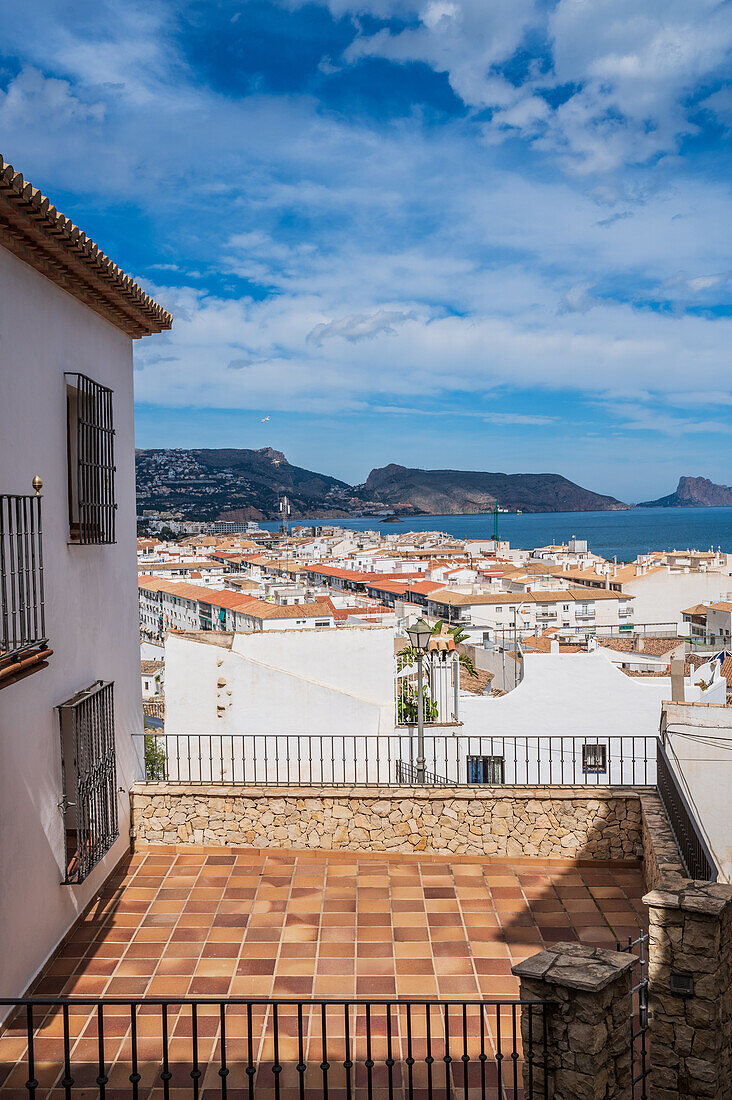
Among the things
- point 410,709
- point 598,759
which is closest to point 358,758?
point 410,709

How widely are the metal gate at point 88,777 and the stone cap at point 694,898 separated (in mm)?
4583

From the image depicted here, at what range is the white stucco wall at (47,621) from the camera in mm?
5941

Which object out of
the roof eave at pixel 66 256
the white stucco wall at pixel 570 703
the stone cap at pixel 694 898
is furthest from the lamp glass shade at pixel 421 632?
the white stucco wall at pixel 570 703

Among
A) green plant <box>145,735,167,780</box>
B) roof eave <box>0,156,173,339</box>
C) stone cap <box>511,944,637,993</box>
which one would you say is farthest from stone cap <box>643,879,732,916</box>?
green plant <box>145,735,167,780</box>

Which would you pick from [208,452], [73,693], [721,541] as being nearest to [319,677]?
[73,693]

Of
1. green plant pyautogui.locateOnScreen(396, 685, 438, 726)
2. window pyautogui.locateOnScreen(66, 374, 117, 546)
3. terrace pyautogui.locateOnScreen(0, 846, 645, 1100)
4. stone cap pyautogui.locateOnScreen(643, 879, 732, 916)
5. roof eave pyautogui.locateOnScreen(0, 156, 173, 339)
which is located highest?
roof eave pyautogui.locateOnScreen(0, 156, 173, 339)

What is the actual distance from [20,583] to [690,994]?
4518 millimetres

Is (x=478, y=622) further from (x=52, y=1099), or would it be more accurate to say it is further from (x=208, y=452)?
(x=208, y=452)

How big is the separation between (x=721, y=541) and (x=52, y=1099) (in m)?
169

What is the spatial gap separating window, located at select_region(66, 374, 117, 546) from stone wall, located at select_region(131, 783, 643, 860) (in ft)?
10.3

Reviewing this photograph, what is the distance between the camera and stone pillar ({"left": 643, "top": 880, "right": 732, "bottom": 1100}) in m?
4.49

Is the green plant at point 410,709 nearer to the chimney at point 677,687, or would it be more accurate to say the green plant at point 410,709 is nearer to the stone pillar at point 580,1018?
the chimney at point 677,687

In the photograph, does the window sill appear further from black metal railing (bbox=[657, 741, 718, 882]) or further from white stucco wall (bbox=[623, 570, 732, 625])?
white stucco wall (bbox=[623, 570, 732, 625])

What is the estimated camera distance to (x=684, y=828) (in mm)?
7371
